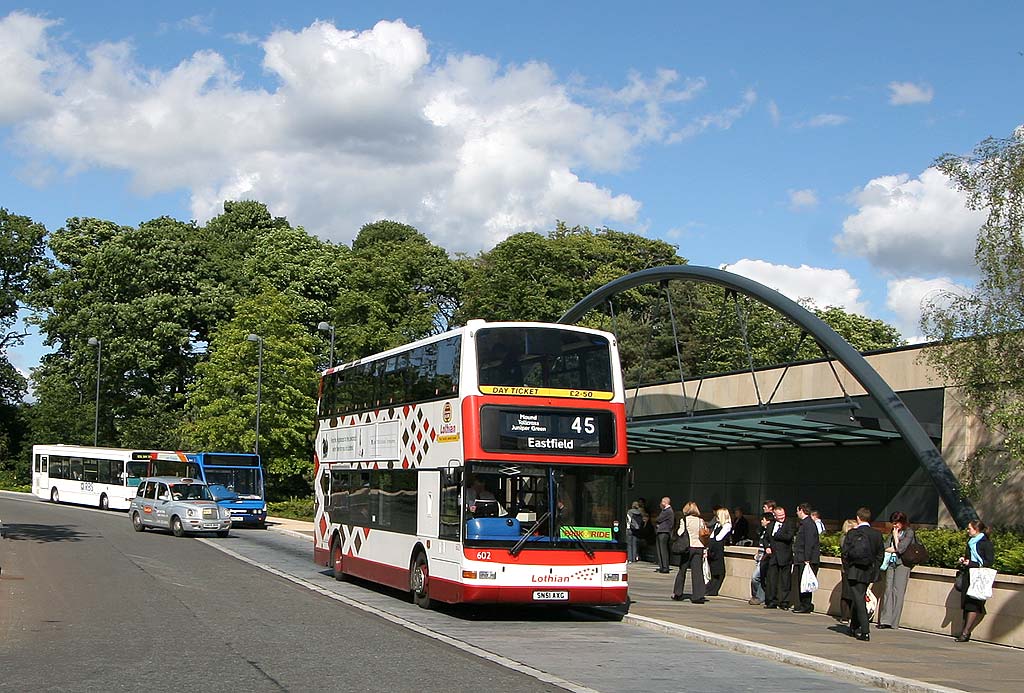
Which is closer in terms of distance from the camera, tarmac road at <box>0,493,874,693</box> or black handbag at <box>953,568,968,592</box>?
tarmac road at <box>0,493,874,693</box>

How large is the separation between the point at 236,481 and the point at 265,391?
47.7 ft

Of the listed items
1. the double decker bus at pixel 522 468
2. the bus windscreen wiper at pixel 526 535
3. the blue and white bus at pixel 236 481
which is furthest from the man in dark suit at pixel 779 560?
the blue and white bus at pixel 236 481

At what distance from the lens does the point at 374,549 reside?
2111cm

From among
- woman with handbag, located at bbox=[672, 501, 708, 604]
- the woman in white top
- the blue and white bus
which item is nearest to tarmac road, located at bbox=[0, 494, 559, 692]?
woman with handbag, located at bbox=[672, 501, 708, 604]

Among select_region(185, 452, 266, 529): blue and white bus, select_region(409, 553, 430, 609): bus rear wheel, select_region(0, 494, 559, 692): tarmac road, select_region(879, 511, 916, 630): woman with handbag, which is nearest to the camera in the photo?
select_region(0, 494, 559, 692): tarmac road

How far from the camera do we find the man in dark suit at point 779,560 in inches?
766

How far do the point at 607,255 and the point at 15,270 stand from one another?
1571 inches

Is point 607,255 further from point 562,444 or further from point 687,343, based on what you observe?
point 562,444

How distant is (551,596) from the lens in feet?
55.3

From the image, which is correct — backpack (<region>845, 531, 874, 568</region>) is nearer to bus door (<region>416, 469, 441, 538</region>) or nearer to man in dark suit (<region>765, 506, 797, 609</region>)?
man in dark suit (<region>765, 506, 797, 609</region>)

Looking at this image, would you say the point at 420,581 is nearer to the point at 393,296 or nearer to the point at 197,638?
the point at 197,638

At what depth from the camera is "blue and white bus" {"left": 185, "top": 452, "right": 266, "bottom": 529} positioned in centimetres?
4266

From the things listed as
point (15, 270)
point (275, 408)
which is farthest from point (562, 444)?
point (15, 270)

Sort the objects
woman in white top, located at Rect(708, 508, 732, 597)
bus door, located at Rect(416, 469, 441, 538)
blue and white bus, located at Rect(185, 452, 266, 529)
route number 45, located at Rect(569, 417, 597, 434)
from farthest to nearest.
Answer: blue and white bus, located at Rect(185, 452, 266, 529)
woman in white top, located at Rect(708, 508, 732, 597)
bus door, located at Rect(416, 469, 441, 538)
route number 45, located at Rect(569, 417, 597, 434)
